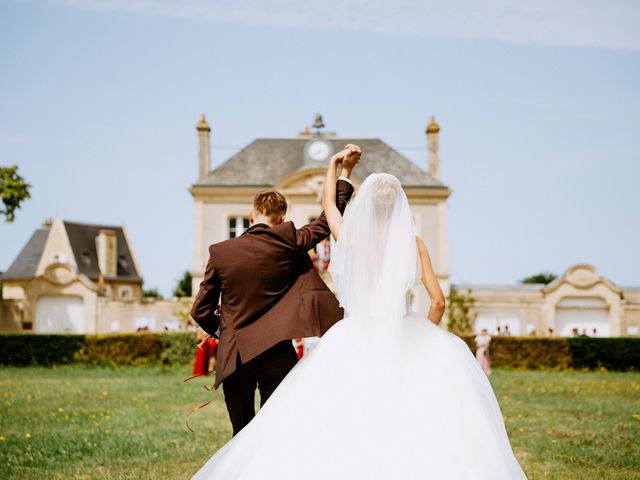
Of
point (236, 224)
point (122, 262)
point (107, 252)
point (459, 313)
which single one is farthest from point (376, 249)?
point (122, 262)

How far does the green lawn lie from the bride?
2902 millimetres

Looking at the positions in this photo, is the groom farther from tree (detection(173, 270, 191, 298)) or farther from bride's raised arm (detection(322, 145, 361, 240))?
tree (detection(173, 270, 191, 298))

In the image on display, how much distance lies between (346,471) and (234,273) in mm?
1489

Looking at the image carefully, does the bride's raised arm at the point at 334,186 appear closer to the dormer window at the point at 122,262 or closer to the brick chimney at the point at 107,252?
the brick chimney at the point at 107,252

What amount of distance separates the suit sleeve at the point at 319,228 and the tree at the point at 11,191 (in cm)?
2737

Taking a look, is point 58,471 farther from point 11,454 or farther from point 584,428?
point 584,428

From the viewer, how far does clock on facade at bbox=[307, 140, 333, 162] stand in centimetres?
3644

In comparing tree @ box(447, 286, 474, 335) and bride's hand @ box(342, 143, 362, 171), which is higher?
Result: bride's hand @ box(342, 143, 362, 171)

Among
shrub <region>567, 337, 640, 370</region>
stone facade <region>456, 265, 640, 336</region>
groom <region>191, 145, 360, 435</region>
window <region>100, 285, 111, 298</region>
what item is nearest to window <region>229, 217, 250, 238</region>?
window <region>100, 285, 111, 298</region>

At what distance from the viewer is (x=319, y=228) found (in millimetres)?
4832

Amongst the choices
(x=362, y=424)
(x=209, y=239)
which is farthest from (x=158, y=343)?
(x=362, y=424)

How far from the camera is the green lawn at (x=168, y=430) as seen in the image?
7031mm

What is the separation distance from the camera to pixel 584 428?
987 cm

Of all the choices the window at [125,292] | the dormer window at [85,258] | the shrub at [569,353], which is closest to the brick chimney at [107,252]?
the dormer window at [85,258]
